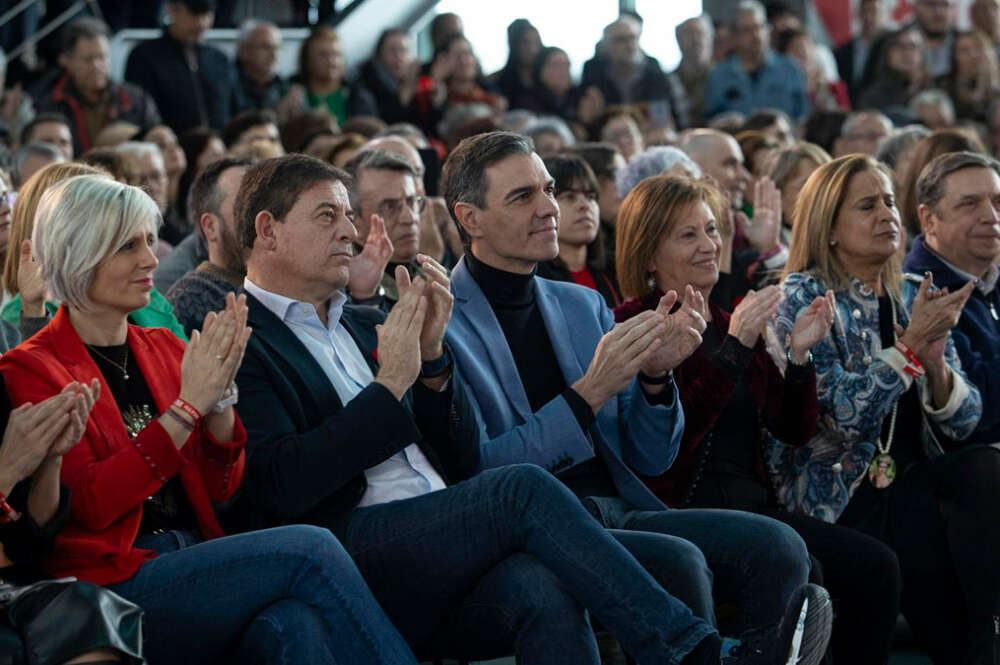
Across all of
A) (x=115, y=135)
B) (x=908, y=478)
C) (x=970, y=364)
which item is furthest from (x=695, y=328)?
(x=115, y=135)

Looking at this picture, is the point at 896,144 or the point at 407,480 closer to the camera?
the point at 407,480

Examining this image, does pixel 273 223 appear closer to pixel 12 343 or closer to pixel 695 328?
pixel 12 343

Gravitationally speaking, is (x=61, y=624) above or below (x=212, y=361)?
below

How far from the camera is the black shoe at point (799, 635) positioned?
2.86m

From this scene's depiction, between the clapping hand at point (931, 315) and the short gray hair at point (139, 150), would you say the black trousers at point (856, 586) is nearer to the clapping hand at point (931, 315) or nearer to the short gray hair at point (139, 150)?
the clapping hand at point (931, 315)

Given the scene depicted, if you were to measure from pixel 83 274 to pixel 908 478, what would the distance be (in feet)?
7.39

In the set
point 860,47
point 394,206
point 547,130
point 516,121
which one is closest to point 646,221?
point 394,206

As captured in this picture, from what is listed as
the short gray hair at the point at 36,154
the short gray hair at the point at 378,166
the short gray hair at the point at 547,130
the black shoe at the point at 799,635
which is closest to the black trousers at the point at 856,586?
the black shoe at the point at 799,635

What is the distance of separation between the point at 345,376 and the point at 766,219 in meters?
2.24

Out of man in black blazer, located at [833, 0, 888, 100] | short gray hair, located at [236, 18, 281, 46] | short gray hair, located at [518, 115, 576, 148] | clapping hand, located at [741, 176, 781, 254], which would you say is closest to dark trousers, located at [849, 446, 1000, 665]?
clapping hand, located at [741, 176, 781, 254]

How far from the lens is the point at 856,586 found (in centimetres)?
363

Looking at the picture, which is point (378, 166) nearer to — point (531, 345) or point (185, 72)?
point (531, 345)

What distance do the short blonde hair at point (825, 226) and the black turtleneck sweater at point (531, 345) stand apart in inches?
33.3

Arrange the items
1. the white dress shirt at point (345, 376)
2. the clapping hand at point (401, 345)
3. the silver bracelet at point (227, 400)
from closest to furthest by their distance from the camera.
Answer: the silver bracelet at point (227, 400), the clapping hand at point (401, 345), the white dress shirt at point (345, 376)
